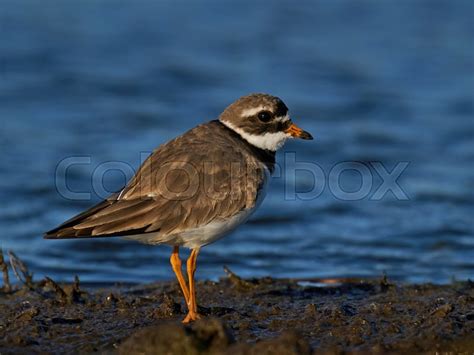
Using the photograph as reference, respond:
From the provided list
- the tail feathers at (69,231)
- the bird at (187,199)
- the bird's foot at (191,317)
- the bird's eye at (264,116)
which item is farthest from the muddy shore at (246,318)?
the bird's eye at (264,116)

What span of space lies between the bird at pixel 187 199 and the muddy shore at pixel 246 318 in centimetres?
50

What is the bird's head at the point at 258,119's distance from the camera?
7820 mm

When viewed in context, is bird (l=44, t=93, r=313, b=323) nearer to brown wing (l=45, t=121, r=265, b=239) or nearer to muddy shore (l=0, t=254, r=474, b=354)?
brown wing (l=45, t=121, r=265, b=239)

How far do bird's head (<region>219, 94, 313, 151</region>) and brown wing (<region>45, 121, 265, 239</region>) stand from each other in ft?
1.33

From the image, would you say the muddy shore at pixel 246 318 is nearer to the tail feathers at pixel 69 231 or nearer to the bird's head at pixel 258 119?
the tail feathers at pixel 69 231

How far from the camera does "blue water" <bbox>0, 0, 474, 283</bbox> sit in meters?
9.93

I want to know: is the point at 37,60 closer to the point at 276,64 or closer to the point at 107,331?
the point at 276,64

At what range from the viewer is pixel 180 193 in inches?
276

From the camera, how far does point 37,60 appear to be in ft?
56.8

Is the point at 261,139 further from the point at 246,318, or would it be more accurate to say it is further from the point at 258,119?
the point at 246,318

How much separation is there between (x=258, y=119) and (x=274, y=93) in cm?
791

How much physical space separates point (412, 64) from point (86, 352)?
1265 cm

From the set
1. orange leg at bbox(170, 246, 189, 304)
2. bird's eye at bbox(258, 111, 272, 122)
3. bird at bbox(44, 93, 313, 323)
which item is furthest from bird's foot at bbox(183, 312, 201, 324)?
bird's eye at bbox(258, 111, 272, 122)

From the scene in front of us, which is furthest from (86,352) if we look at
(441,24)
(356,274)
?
(441,24)
